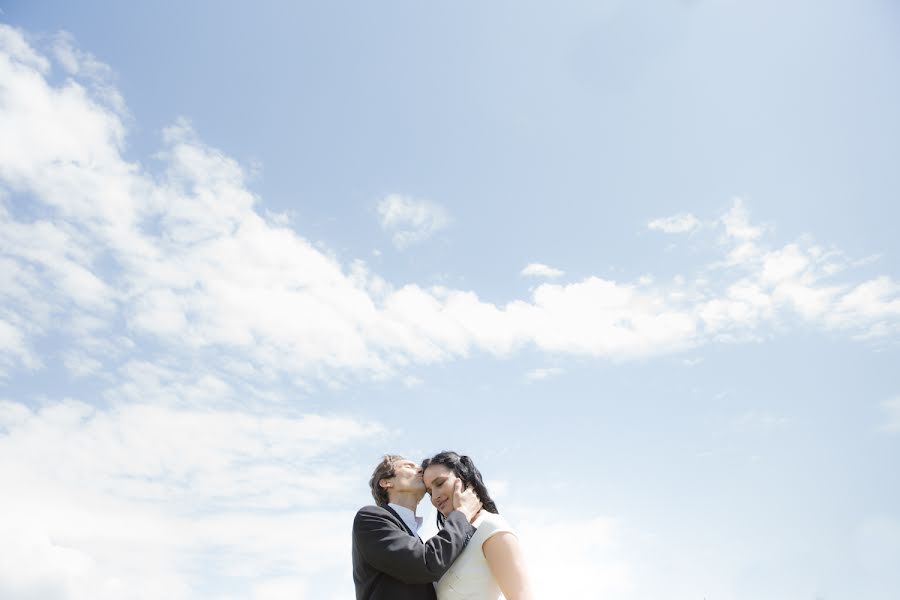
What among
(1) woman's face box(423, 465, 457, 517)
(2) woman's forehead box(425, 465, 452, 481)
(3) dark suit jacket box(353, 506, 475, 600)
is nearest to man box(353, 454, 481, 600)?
(3) dark suit jacket box(353, 506, 475, 600)

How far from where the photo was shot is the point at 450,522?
7559mm

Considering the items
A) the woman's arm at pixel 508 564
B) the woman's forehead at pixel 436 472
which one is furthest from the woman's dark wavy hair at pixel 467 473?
the woman's arm at pixel 508 564

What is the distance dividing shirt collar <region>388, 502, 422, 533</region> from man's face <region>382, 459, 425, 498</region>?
0.24 meters

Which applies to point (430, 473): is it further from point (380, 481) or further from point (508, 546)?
point (508, 546)

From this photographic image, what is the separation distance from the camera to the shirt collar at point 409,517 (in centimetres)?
836

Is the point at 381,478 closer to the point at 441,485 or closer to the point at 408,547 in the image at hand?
the point at 441,485

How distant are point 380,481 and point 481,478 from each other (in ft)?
4.63

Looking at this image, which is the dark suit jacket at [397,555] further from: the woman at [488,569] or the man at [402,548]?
the woman at [488,569]

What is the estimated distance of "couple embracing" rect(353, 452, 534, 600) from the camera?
711 cm

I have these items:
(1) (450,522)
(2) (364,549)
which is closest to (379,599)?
(2) (364,549)

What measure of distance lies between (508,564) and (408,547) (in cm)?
115

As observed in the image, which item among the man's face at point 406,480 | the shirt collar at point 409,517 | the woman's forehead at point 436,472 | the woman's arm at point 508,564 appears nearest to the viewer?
the woman's arm at point 508,564

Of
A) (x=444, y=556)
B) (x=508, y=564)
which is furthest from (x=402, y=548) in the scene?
(x=508, y=564)

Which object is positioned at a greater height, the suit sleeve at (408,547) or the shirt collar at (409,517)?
the shirt collar at (409,517)
